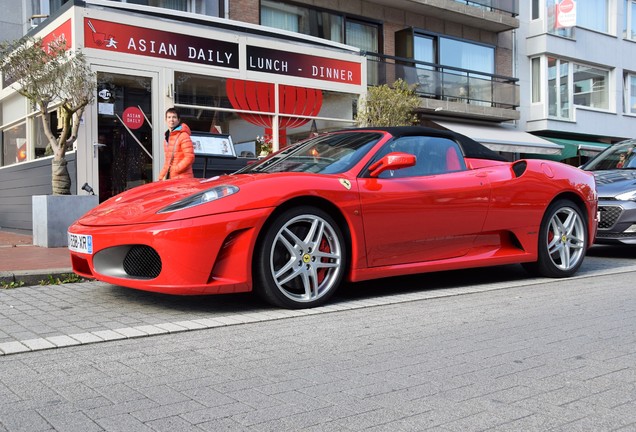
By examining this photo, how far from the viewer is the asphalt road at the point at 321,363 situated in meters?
2.71

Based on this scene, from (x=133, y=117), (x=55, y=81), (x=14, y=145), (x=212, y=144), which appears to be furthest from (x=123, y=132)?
(x=14, y=145)

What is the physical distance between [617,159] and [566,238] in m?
3.86

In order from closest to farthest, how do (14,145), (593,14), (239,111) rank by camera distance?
(239,111) < (14,145) < (593,14)

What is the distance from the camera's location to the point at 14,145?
12742mm

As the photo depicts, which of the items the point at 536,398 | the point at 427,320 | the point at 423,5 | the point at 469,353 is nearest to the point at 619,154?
the point at 427,320

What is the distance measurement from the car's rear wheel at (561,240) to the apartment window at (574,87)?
17.6m

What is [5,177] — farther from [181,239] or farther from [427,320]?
[427,320]

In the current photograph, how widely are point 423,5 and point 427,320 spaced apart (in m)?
16.2

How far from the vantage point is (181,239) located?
4348 mm

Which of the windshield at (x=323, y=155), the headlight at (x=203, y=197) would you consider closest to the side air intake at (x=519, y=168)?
the windshield at (x=323, y=155)

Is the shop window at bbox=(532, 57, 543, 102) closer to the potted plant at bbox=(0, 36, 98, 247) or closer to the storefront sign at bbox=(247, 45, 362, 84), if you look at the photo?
the storefront sign at bbox=(247, 45, 362, 84)

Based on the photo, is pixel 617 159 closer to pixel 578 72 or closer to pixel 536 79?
pixel 536 79

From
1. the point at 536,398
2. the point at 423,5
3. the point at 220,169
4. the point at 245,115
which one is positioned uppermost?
the point at 423,5

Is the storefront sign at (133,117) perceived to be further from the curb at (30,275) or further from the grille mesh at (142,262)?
the grille mesh at (142,262)
